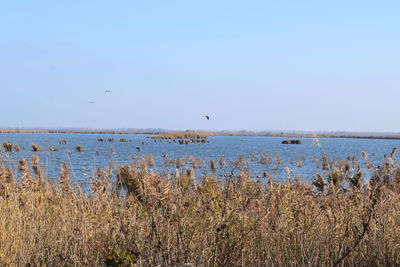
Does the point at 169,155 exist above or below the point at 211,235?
below

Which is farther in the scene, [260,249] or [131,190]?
[131,190]

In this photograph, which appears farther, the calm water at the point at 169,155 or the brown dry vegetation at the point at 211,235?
the calm water at the point at 169,155

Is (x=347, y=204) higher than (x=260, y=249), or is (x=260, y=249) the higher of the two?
(x=347, y=204)

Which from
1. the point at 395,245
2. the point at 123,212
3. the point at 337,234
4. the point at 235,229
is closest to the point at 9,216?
the point at 123,212

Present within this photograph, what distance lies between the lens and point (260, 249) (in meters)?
5.93

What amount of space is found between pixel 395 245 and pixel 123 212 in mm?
3038

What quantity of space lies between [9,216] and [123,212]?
1.49 m

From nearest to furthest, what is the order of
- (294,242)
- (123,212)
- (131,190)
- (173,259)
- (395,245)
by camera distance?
(173,259), (395,245), (294,242), (123,212), (131,190)

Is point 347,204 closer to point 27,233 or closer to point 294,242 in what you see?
point 294,242

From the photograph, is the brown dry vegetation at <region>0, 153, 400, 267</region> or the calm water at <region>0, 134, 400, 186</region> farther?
the calm water at <region>0, 134, 400, 186</region>

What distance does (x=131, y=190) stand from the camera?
13.4 m

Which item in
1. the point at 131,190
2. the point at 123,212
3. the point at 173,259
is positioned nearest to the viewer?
the point at 173,259

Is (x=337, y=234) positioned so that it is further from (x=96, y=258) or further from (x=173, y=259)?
(x=96, y=258)

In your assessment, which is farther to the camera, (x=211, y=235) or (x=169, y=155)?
(x=169, y=155)
